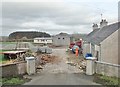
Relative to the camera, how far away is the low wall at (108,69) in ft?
41.7

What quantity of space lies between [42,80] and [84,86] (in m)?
3.02

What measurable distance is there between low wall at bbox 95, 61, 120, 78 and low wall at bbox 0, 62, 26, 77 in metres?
5.58

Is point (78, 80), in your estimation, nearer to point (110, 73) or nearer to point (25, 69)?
point (110, 73)

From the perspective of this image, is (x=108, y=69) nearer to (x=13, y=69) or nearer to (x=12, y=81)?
(x=12, y=81)

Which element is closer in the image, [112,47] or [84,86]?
[84,86]

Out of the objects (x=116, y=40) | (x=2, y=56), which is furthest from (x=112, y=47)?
(x=2, y=56)

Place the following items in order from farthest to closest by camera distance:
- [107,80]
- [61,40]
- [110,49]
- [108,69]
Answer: [61,40] < [110,49] < [108,69] < [107,80]

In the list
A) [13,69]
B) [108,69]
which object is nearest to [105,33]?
[108,69]

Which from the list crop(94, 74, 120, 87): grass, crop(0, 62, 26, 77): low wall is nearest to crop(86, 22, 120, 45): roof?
crop(94, 74, 120, 87): grass

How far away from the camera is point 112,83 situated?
38.4ft

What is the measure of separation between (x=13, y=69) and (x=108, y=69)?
6.65 metres

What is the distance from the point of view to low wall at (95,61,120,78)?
12.7 meters

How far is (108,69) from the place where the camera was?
1351 cm

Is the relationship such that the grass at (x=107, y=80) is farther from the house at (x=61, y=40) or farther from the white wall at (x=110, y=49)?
the house at (x=61, y=40)
